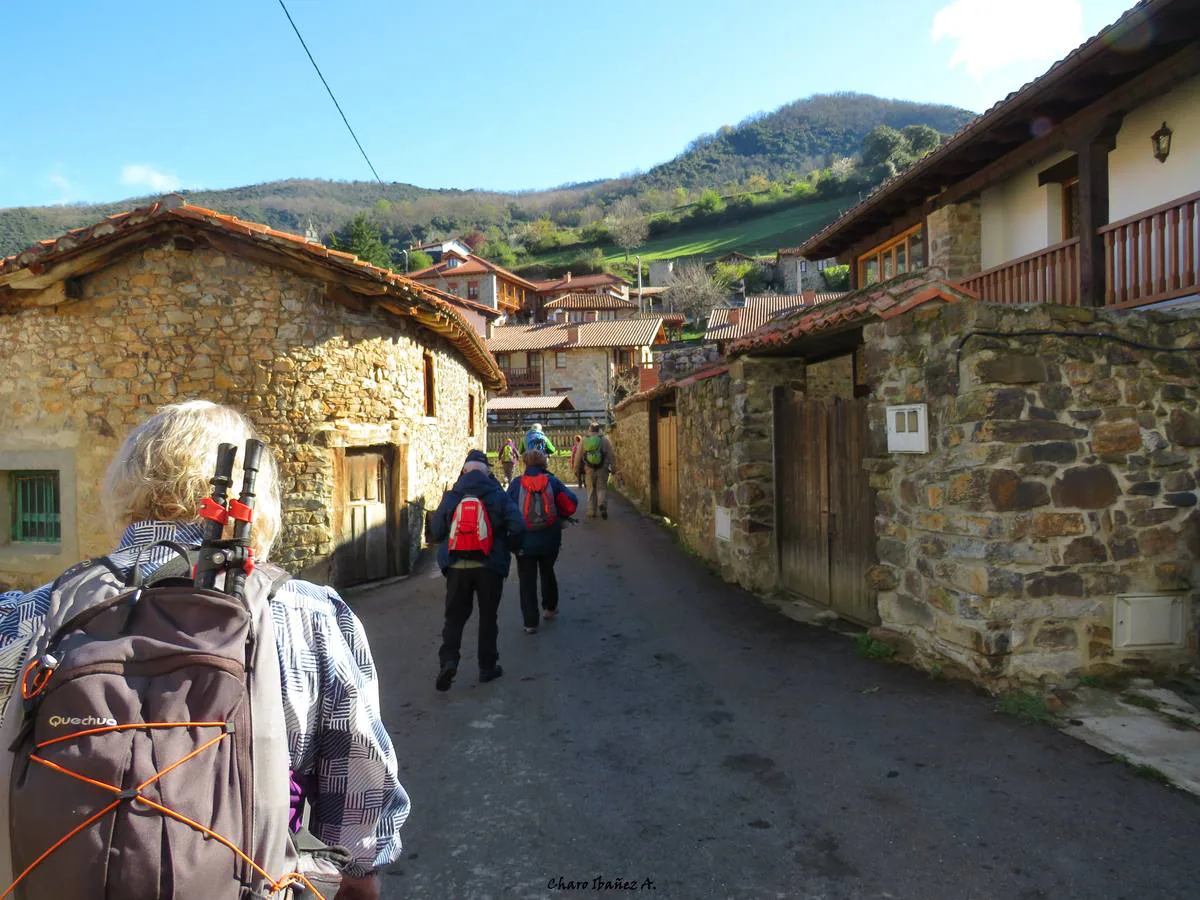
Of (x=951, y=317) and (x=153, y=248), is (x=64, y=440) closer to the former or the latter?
(x=153, y=248)

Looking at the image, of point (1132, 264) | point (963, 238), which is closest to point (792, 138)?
point (963, 238)

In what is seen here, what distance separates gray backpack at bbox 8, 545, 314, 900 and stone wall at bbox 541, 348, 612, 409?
43512 millimetres

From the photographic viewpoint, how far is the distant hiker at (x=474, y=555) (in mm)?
5602

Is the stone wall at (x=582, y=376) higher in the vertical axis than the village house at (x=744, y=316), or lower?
lower

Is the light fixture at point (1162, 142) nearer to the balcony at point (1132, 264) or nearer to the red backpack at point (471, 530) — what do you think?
the balcony at point (1132, 264)

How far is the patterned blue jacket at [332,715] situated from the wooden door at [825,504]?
5.26 m

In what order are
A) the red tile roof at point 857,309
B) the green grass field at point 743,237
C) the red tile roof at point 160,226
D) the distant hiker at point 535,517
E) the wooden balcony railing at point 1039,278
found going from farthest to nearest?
the green grass field at point 743,237
the wooden balcony railing at point 1039,278
the red tile roof at point 160,226
the distant hiker at point 535,517
the red tile roof at point 857,309

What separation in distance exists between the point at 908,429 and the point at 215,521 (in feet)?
16.2

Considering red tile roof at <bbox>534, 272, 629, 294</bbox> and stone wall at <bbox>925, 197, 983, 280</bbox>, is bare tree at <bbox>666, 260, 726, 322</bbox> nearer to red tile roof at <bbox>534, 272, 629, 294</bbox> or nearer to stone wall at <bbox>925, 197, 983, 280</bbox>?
red tile roof at <bbox>534, 272, 629, 294</bbox>

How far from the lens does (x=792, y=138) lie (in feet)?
422

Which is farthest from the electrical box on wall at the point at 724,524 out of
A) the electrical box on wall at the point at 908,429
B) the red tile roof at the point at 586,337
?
the red tile roof at the point at 586,337

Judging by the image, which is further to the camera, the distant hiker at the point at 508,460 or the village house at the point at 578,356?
the village house at the point at 578,356

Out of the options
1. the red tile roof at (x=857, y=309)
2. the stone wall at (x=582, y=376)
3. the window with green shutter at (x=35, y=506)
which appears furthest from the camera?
the stone wall at (x=582, y=376)

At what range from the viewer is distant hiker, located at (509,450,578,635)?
7137mm
